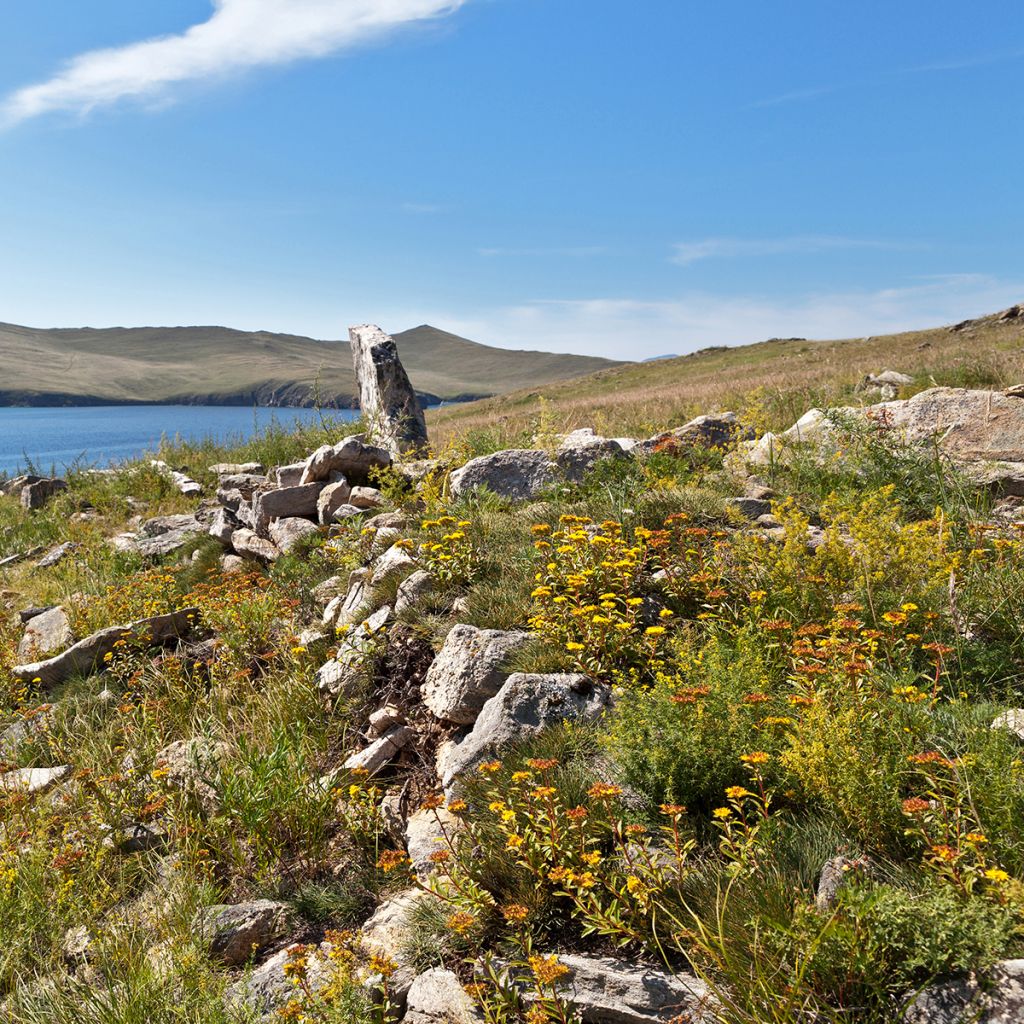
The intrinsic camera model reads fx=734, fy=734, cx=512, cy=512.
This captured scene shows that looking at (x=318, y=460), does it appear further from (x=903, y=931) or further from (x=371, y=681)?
(x=903, y=931)

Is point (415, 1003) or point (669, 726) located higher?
point (669, 726)

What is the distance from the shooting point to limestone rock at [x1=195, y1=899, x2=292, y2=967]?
368 centimetres

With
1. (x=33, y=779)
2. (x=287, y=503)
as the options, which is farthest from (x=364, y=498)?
(x=33, y=779)

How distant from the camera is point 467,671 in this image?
4.78 m

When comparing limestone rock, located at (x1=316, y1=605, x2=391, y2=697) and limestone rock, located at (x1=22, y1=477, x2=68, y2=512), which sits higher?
limestone rock, located at (x1=22, y1=477, x2=68, y2=512)

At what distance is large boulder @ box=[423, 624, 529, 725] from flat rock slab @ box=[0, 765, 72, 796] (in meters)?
3.11

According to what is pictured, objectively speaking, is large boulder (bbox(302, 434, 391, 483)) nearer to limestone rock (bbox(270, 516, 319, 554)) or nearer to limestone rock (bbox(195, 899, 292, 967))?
limestone rock (bbox(270, 516, 319, 554))

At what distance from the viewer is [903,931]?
2420mm

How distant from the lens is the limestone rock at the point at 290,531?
29.4 ft

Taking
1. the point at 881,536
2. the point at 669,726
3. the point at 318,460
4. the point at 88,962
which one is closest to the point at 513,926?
the point at 669,726

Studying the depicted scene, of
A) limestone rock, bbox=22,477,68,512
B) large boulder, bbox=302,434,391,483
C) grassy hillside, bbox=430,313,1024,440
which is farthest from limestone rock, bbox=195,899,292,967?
limestone rock, bbox=22,477,68,512

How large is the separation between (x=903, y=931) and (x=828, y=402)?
8.39m

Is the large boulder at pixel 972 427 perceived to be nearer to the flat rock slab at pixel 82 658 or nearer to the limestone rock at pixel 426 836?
the limestone rock at pixel 426 836

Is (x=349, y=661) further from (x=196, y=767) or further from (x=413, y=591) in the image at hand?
(x=196, y=767)
